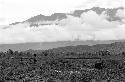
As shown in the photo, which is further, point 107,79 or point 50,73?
point 50,73

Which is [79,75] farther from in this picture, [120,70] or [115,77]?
[120,70]

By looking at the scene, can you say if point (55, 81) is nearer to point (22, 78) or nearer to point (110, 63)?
point (22, 78)

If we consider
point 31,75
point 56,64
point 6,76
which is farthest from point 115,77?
point 56,64

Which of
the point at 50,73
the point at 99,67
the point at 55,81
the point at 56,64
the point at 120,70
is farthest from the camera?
the point at 56,64

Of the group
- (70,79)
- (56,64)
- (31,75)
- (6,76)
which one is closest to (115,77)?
(70,79)

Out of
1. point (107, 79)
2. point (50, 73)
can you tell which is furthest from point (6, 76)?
point (107, 79)

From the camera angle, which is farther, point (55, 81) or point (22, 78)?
point (22, 78)

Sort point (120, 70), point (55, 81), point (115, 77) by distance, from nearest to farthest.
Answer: point (55, 81)
point (115, 77)
point (120, 70)

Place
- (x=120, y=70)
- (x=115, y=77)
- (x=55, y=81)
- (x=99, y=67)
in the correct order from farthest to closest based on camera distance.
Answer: (x=99, y=67)
(x=120, y=70)
(x=115, y=77)
(x=55, y=81)
